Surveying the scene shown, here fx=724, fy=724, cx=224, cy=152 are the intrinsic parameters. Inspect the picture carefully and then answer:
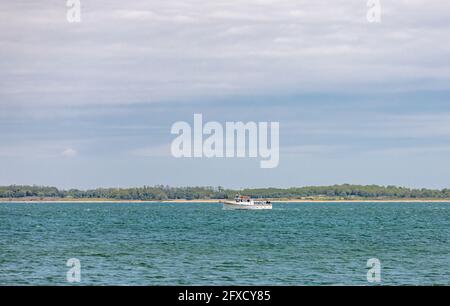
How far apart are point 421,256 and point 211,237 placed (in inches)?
1456

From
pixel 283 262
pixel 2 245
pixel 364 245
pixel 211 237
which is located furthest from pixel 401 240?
pixel 2 245
